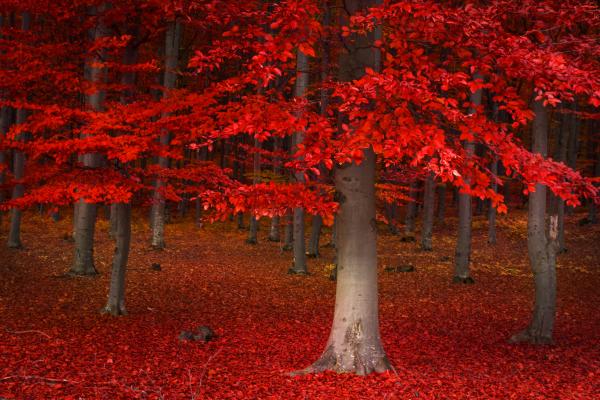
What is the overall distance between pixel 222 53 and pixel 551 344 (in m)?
8.25

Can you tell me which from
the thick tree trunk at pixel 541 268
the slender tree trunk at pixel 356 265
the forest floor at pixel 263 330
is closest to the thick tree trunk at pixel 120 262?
the forest floor at pixel 263 330

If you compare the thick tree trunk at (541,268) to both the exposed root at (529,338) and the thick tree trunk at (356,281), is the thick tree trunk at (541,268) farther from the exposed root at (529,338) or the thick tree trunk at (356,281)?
the thick tree trunk at (356,281)

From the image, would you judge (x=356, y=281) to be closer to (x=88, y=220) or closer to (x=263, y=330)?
(x=263, y=330)

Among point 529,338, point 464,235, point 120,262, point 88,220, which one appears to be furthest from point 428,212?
point 120,262

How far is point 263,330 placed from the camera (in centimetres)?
1195

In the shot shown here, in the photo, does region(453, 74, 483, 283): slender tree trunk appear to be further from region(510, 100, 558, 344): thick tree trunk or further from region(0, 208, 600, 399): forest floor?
region(510, 100, 558, 344): thick tree trunk

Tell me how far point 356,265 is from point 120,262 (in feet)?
21.2

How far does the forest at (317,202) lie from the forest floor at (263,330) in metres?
0.06

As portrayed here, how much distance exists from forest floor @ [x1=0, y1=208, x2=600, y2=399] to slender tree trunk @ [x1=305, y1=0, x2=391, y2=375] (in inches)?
14.9

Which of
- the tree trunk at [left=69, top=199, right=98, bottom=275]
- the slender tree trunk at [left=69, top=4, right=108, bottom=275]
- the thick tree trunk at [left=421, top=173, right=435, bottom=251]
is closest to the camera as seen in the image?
the slender tree trunk at [left=69, top=4, right=108, bottom=275]

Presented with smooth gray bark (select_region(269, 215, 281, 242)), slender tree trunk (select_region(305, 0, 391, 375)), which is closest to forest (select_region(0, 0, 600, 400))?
slender tree trunk (select_region(305, 0, 391, 375))

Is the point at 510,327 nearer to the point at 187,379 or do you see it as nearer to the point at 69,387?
the point at 187,379

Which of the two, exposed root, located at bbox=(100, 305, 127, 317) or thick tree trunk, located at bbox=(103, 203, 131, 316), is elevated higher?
thick tree trunk, located at bbox=(103, 203, 131, 316)

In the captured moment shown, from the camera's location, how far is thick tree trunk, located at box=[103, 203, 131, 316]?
12.5 m
